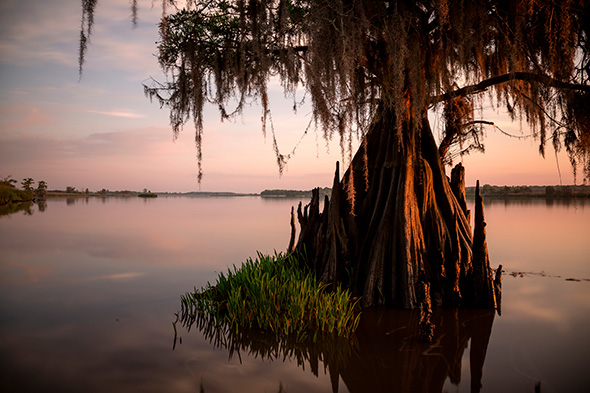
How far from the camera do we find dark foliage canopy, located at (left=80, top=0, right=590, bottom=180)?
6152 mm

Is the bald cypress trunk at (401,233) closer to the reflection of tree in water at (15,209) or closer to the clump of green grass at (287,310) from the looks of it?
the clump of green grass at (287,310)

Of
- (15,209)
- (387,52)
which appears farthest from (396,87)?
(15,209)

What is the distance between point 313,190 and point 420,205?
280 cm

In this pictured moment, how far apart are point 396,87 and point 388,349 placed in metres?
4.23

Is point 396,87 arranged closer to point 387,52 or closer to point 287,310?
point 387,52

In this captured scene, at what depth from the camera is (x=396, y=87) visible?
Result: 19.9ft

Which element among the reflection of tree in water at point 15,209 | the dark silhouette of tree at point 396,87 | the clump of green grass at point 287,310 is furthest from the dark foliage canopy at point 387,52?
the reflection of tree in water at point 15,209

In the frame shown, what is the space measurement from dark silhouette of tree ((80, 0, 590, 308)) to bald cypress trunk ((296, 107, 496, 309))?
0.09 ft

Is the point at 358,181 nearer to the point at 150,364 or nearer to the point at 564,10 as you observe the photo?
the point at 564,10

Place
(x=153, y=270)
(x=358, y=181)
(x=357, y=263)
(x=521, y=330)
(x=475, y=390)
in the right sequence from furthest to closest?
(x=153, y=270) < (x=358, y=181) < (x=357, y=263) < (x=521, y=330) < (x=475, y=390)

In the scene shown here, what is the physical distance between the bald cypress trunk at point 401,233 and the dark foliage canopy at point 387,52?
2.79 ft

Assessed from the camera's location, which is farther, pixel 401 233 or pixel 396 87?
pixel 401 233

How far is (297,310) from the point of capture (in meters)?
7.13

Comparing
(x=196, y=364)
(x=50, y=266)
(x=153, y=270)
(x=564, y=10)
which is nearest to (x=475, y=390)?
(x=196, y=364)
